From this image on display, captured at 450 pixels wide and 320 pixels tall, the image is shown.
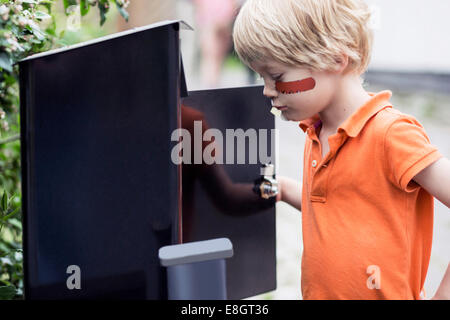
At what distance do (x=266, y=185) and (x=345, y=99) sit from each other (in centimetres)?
32

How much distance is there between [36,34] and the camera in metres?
0.99

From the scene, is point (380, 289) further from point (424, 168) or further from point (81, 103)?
point (81, 103)

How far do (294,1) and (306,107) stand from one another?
220mm

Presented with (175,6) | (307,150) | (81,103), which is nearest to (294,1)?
(307,150)

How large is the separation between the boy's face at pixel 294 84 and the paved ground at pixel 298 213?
0.19 metres

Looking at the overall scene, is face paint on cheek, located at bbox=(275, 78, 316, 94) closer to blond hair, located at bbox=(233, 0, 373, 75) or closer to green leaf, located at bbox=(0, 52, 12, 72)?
blond hair, located at bbox=(233, 0, 373, 75)

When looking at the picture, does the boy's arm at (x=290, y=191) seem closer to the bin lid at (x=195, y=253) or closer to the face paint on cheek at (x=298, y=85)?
the face paint on cheek at (x=298, y=85)

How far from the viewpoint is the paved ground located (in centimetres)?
258

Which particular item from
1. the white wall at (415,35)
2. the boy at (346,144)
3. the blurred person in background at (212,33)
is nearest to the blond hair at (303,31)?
the boy at (346,144)

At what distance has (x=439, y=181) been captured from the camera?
92cm

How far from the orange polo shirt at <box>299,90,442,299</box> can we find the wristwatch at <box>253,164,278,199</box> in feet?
0.61

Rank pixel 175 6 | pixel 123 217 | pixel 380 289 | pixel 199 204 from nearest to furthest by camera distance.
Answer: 1. pixel 123 217
2. pixel 380 289
3. pixel 199 204
4. pixel 175 6

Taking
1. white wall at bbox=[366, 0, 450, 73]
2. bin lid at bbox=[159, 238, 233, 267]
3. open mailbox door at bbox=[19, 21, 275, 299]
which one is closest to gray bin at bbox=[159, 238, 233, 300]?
bin lid at bbox=[159, 238, 233, 267]

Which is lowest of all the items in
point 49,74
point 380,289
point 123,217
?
point 380,289
